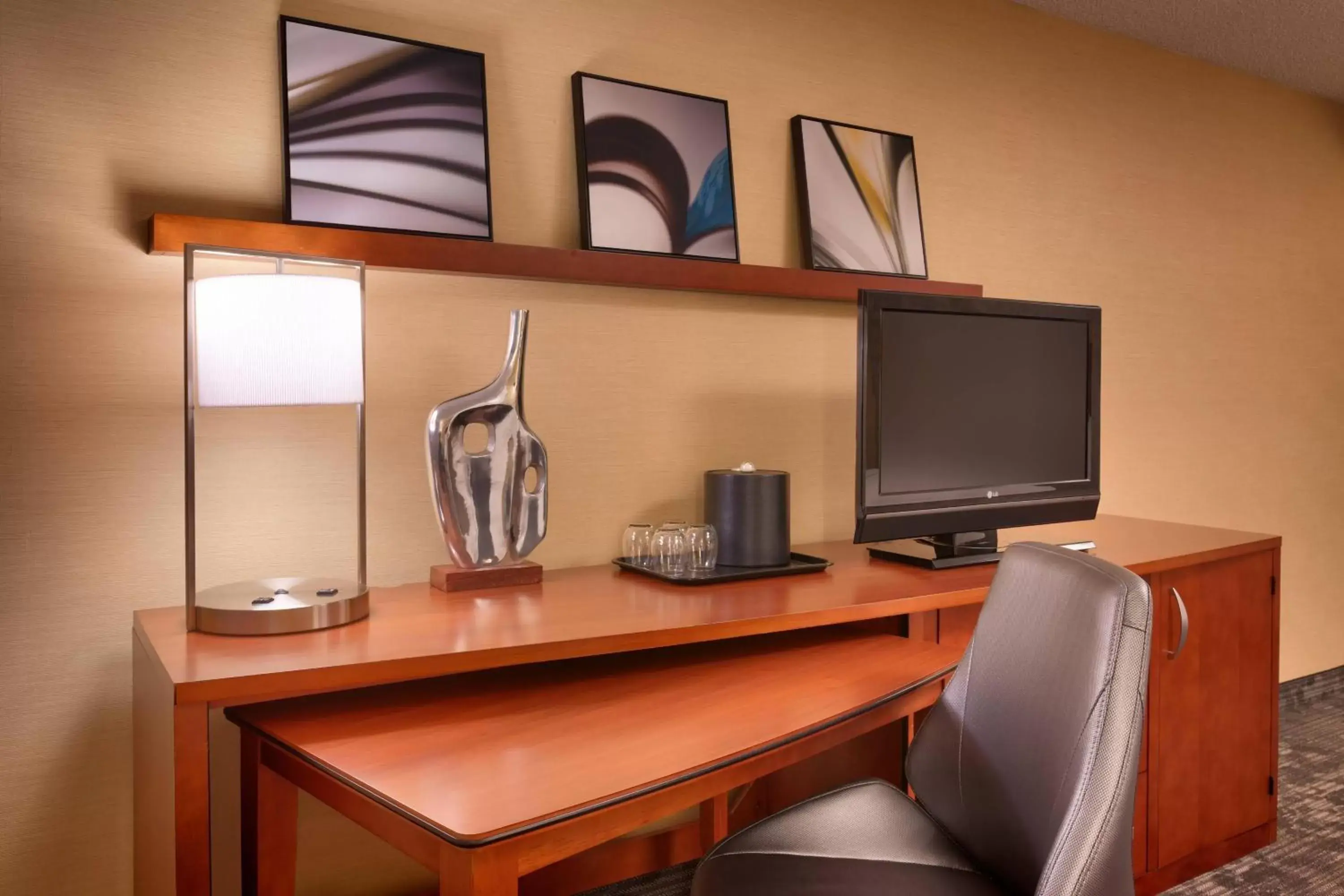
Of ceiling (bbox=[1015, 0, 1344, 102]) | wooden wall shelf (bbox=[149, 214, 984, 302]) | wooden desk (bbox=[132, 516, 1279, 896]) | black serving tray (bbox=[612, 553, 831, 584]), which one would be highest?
ceiling (bbox=[1015, 0, 1344, 102])

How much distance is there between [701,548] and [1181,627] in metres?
1.12

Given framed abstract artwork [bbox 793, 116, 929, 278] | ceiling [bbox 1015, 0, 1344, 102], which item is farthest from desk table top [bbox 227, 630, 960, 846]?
ceiling [bbox 1015, 0, 1344, 102]

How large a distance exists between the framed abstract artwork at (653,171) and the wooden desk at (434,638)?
0.75 m

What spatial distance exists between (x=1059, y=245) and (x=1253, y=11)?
0.86m

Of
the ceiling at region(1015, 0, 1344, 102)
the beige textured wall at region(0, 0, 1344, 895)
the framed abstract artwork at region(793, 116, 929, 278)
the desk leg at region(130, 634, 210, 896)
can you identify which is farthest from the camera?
the ceiling at region(1015, 0, 1344, 102)

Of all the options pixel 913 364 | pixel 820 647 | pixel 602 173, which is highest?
pixel 602 173

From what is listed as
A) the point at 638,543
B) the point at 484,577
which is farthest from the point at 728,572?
the point at 484,577

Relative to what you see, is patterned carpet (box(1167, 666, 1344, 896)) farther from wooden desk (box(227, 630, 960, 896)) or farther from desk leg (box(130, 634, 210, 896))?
desk leg (box(130, 634, 210, 896))

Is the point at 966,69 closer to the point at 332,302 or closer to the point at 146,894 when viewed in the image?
the point at 332,302

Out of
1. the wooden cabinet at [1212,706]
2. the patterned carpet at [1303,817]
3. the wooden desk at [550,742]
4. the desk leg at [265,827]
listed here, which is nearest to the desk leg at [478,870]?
the wooden desk at [550,742]

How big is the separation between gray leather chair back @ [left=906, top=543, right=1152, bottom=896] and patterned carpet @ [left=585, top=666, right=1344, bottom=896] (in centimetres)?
99

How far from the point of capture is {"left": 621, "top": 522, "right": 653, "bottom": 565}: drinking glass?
214 centimetres

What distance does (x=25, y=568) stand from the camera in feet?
5.39

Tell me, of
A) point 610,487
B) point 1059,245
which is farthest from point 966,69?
point 610,487
